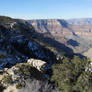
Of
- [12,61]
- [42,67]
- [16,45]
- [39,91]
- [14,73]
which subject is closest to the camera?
[39,91]

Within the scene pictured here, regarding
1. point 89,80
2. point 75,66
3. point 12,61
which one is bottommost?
point 12,61

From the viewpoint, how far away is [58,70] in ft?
74.5

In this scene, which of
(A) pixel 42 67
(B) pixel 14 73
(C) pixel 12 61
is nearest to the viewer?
(B) pixel 14 73

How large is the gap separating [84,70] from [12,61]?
70.8 ft

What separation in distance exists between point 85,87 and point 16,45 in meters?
40.1

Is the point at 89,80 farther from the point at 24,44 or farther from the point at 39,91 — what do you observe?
the point at 24,44

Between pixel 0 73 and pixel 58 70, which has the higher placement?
pixel 58 70

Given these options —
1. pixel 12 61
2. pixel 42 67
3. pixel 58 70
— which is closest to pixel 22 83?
pixel 58 70

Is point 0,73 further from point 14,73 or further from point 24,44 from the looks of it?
point 24,44

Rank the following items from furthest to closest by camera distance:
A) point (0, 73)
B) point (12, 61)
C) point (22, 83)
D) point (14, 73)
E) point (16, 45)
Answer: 1. point (16, 45)
2. point (12, 61)
3. point (0, 73)
4. point (14, 73)
5. point (22, 83)

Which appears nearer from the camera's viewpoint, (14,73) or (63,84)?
(63,84)

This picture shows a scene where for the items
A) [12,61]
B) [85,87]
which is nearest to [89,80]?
[85,87]

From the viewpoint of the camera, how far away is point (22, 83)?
22.0 m

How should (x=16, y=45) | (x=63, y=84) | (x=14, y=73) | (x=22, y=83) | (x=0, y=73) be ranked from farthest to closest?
1. (x=16, y=45)
2. (x=0, y=73)
3. (x=14, y=73)
4. (x=22, y=83)
5. (x=63, y=84)
